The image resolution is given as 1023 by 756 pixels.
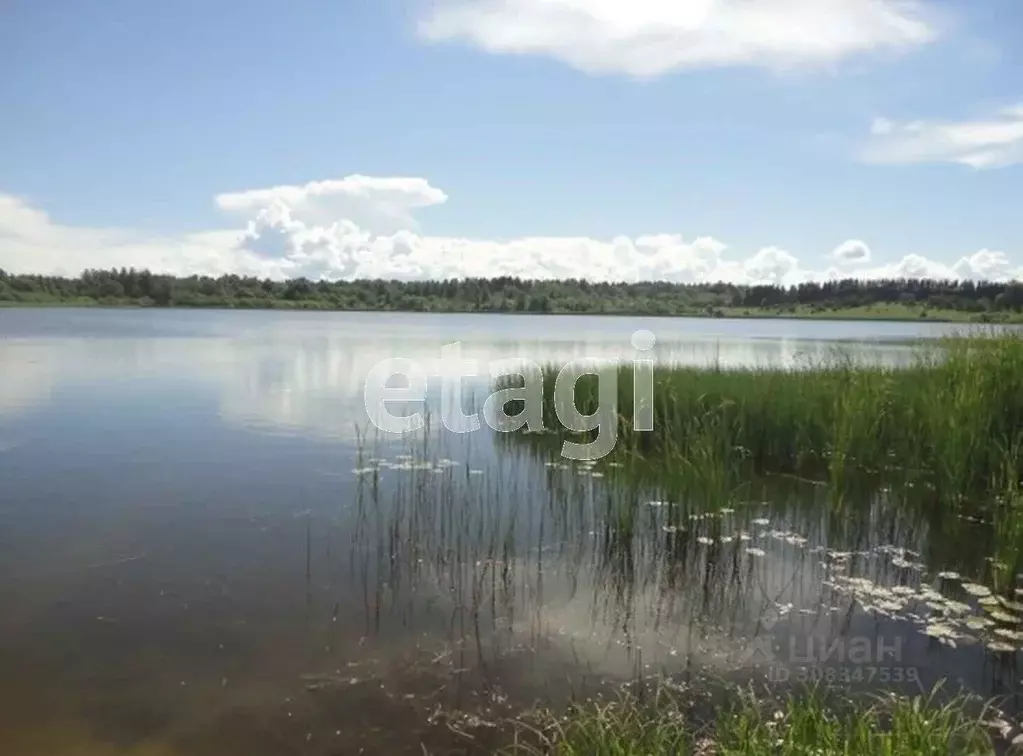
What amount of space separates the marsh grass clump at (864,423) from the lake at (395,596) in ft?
2.49

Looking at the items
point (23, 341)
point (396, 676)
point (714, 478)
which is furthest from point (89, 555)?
point (23, 341)

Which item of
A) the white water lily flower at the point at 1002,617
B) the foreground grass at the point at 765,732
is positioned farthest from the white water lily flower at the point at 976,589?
the foreground grass at the point at 765,732

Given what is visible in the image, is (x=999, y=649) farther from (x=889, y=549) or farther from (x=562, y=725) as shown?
(x=562, y=725)

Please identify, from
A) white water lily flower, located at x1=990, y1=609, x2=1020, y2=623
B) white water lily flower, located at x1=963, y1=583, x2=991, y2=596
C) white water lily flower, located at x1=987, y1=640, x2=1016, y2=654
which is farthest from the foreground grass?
white water lily flower, located at x1=963, y1=583, x2=991, y2=596

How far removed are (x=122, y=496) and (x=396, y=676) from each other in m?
6.08

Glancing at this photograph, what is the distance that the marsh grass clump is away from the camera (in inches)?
346

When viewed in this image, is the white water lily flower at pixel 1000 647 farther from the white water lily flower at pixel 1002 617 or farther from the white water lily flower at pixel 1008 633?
the white water lily flower at pixel 1002 617

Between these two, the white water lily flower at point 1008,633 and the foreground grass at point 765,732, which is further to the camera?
the white water lily flower at point 1008,633

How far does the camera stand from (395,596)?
21.2 feet

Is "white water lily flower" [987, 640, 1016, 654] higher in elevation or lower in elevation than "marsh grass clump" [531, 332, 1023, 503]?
lower

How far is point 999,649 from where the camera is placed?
547 centimetres

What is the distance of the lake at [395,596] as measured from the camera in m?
4.83

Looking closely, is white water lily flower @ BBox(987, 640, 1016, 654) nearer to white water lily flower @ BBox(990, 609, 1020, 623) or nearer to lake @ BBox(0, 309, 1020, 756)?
lake @ BBox(0, 309, 1020, 756)

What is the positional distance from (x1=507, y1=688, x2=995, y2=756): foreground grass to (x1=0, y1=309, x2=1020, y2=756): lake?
439mm
